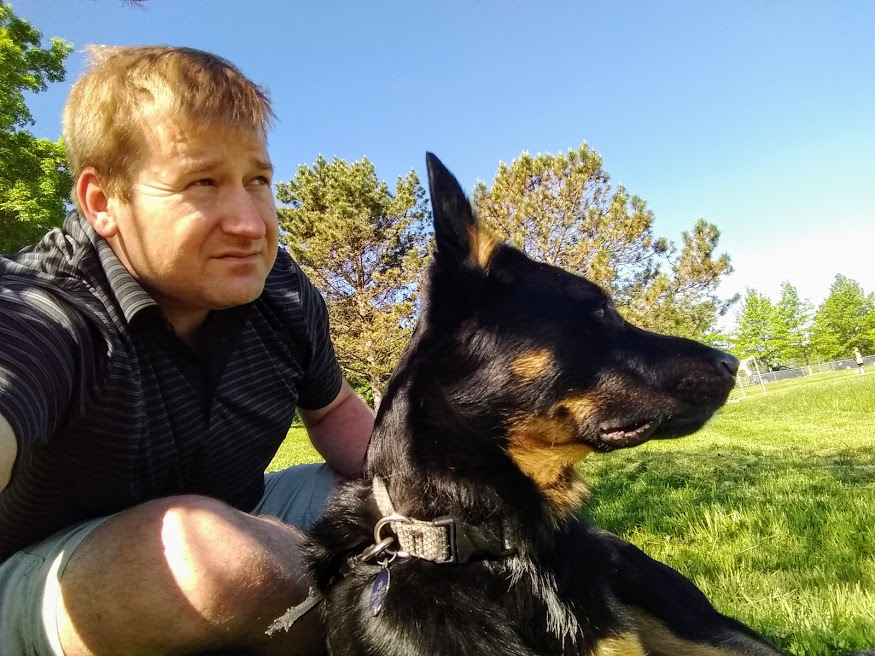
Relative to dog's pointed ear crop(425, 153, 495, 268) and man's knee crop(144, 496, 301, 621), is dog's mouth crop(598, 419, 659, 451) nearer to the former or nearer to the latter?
dog's pointed ear crop(425, 153, 495, 268)

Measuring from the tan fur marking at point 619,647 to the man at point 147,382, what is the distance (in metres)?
1.05

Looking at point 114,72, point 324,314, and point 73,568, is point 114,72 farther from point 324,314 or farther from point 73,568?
point 73,568

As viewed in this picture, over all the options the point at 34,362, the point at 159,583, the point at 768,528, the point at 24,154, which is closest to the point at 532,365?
the point at 159,583

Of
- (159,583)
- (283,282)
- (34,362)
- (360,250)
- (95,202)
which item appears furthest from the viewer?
(360,250)

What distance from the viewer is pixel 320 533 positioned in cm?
207

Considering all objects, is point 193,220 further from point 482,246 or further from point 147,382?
point 482,246

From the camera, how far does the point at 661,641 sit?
7.72 ft

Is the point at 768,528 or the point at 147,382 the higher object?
the point at 147,382

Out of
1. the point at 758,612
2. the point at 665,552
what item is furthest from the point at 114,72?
the point at 665,552

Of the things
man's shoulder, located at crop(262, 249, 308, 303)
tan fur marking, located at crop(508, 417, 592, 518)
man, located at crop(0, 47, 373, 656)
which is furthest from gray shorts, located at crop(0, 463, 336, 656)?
tan fur marking, located at crop(508, 417, 592, 518)

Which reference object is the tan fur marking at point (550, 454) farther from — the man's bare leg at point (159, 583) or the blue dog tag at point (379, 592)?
the man's bare leg at point (159, 583)

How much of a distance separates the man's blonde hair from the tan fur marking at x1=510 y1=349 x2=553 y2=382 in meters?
1.33

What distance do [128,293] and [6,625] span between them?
109 cm

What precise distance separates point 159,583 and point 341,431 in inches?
53.1
